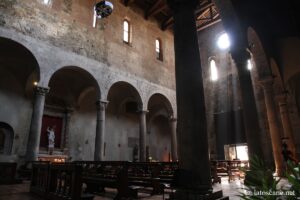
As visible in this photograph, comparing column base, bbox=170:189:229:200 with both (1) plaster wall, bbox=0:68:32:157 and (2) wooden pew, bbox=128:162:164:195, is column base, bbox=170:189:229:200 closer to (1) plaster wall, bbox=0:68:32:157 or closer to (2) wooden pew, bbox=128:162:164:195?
(2) wooden pew, bbox=128:162:164:195

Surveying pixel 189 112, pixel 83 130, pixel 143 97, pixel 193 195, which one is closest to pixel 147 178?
pixel 193 195

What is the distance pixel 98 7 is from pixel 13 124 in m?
7.61

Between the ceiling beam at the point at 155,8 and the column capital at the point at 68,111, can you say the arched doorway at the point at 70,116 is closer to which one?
the column capital at the point at 68,111

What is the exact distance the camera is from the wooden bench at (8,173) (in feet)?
24.8

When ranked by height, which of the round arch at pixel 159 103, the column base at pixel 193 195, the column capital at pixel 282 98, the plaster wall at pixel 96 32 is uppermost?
the plaster wall at pixel 96 32

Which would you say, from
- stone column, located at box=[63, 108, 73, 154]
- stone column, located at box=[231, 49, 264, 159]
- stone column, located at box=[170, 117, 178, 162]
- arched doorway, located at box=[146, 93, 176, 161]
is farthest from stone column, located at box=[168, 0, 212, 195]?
arched doorway, located at box=[146, 93, 176, 161]

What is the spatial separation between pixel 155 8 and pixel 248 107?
1235cm

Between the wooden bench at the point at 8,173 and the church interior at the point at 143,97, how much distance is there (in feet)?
0.12

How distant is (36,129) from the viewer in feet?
30.7

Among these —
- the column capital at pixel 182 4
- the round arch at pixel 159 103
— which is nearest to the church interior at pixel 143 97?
the column capital at pixel 182 4

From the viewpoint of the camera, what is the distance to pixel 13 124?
11.9m

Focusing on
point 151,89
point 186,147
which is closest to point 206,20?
point 151,89

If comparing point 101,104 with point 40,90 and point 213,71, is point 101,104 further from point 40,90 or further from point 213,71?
point 213,71

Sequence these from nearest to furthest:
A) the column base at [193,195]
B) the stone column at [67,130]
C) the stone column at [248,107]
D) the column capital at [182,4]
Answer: the column base at [193,195]
the column capital at [182,4]
the stone column at [248,107]
the stone column at [67,130]
